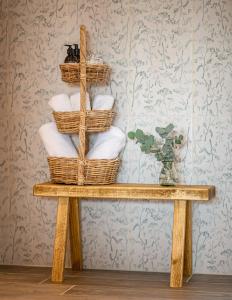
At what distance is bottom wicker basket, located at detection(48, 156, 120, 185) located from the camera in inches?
132

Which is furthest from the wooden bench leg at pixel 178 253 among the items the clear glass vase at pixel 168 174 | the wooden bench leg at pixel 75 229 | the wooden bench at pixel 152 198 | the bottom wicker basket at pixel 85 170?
the wooden bench leg at pixel 75 229

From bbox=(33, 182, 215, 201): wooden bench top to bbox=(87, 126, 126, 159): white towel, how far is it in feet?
0.58

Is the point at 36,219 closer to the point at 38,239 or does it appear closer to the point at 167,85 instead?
the point at 38,239

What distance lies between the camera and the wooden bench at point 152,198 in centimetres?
316

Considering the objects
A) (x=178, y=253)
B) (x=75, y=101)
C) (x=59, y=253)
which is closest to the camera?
(x=178, y=253)

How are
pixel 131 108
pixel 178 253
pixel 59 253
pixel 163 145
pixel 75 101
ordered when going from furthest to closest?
pixel 131 108, pixel 75 101, pixel 163 145, pixel 59 253, pixel 178 253

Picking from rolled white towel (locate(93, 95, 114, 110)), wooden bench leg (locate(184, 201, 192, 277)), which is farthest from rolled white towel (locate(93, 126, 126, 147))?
wooden bench leg (locate(184, 201, 192, 277))

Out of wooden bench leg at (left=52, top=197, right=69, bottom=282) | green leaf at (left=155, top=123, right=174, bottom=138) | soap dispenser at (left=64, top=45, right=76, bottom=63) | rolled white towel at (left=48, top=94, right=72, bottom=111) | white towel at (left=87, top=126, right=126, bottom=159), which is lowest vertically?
wooden bench leg at (left=52, top=197, right=69, bottom=282)

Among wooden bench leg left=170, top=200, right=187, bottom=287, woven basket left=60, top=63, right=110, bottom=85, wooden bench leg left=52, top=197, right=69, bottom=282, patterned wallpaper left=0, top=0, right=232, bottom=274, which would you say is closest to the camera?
wooden bench leg left=170, top=200, right=187, bottom=287

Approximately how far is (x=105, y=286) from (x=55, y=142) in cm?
84

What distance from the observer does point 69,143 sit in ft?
11.6

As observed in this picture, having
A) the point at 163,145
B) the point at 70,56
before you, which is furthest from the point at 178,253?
the point at 70,56

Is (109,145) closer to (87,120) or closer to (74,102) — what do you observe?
(87,120)

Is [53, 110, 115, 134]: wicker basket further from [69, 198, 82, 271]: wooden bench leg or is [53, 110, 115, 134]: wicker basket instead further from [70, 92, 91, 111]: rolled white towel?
[69, 198, 82, 271]: wooden bench leg
